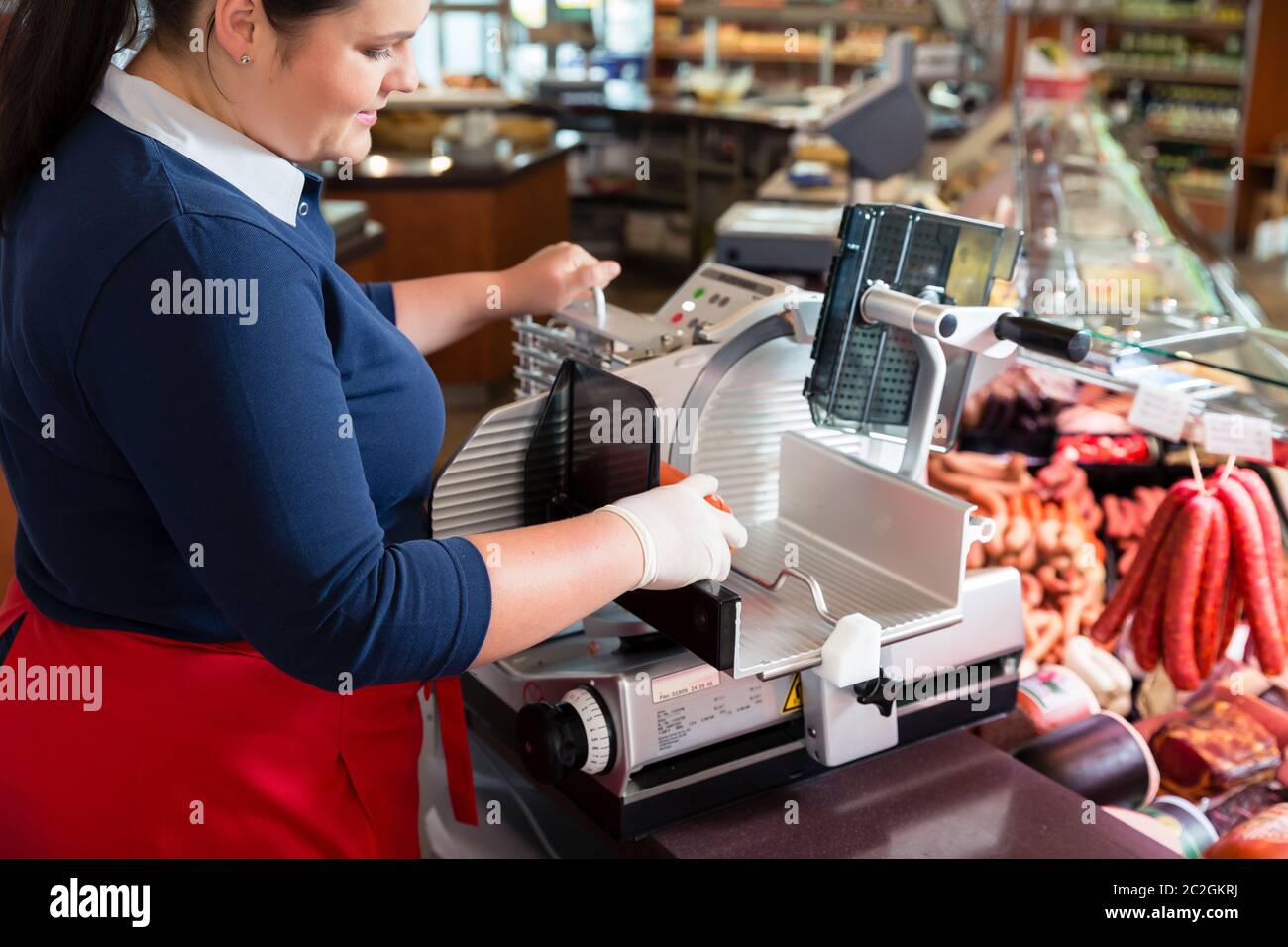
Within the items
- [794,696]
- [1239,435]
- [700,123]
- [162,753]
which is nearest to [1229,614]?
[1239,435]

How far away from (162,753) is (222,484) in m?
0.43

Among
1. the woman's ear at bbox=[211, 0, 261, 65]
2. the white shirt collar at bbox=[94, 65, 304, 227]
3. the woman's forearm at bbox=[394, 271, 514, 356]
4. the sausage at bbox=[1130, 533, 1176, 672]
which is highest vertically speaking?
the woman's ear at bbox=[211, 0, 261, 65]

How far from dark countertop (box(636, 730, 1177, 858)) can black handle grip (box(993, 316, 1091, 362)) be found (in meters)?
Result: 0.56

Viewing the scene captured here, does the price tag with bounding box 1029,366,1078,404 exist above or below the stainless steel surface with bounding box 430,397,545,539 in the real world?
below

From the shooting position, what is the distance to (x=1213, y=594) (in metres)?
1.85

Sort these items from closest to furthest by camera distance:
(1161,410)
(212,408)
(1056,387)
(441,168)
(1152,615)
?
(212,408) → (1161,410) → (1152,615) → (1056,387) → (441,168)

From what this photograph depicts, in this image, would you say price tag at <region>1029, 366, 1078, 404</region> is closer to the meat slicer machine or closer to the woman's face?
the meat slicer machine

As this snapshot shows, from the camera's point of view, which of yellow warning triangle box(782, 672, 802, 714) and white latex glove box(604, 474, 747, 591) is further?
yellow warning triangle box(782, 672, 802, 714)

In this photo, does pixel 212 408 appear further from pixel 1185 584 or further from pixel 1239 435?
pixel 1185 584

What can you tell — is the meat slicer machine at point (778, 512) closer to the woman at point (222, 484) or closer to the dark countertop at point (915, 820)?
the dark countertop at point (915, 820)

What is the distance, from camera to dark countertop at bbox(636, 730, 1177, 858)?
57.6 inches

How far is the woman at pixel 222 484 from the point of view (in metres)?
1.05

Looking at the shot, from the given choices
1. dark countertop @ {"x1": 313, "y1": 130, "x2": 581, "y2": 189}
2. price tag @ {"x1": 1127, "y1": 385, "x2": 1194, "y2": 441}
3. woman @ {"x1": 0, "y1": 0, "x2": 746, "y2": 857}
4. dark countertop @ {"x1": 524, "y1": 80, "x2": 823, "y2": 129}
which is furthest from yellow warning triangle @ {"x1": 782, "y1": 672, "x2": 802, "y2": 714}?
dark countertop @ {"x1": 524, "y1": 80, "x2": 823, "y2": 129}

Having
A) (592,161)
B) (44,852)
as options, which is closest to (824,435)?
(44,852)
